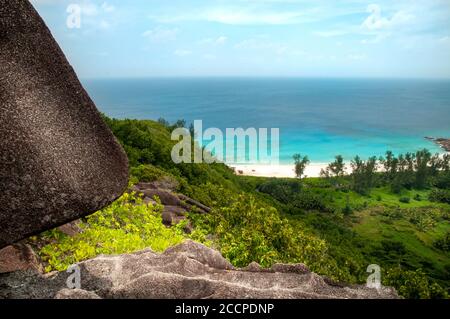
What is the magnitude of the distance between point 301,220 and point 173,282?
60548mm

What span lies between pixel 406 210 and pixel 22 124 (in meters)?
99.8

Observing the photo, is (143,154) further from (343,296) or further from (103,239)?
(343,296)

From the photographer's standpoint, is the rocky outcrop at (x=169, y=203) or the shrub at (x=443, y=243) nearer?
the rocky outcrop at (x=169, y=203)

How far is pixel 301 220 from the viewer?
67438 mm

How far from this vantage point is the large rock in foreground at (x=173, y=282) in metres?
8.70

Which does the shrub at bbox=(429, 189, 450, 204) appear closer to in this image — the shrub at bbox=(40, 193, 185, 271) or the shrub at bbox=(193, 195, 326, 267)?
the shrub at bbox=(193, 195, 326, 267)

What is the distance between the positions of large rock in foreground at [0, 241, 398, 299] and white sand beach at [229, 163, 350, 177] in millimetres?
110220

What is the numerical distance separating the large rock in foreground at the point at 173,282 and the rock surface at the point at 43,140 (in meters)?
1.54

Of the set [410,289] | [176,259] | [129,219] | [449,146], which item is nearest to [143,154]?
[129,219]

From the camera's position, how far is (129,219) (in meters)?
16.8
